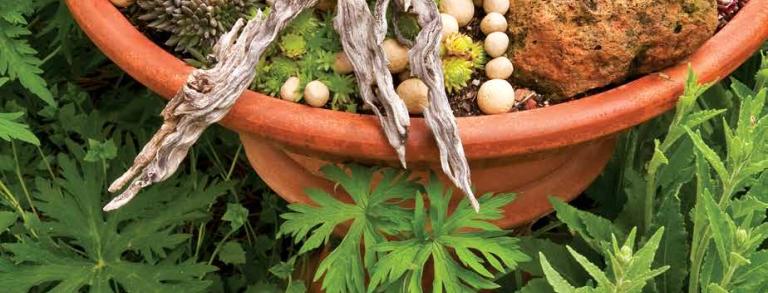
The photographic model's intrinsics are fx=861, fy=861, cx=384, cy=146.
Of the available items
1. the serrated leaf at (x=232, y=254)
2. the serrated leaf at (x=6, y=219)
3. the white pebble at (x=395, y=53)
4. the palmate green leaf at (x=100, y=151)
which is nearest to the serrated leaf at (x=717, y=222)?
the white pebble at (x=395, y=53)

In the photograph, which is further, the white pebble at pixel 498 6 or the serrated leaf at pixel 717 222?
the white pebble at pixel 498 6

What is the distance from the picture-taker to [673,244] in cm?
141

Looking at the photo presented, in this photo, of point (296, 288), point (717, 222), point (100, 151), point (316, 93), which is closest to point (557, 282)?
point (717, 222)

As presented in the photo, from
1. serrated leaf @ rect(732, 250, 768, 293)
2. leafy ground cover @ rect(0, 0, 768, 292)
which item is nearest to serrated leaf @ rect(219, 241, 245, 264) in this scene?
leafy ground cover @ rect(0, 0, 768, 292)

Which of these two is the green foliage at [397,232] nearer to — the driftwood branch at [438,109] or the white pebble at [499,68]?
the driftwood branch at [438,109]

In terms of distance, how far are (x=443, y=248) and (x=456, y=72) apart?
0.26m

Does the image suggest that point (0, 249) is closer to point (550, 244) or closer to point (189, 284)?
point (189, 284)

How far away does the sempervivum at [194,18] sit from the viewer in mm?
1339

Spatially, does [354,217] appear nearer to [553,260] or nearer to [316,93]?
[316,93]

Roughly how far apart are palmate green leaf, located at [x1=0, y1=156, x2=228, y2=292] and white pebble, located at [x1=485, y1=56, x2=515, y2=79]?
0.58 m

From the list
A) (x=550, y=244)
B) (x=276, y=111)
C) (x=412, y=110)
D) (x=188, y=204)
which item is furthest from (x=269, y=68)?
(x=550, y=244)

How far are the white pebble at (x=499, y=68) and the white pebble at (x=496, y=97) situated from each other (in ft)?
0.12

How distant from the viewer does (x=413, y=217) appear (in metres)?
1.30

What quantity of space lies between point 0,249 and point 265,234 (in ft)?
1.85
